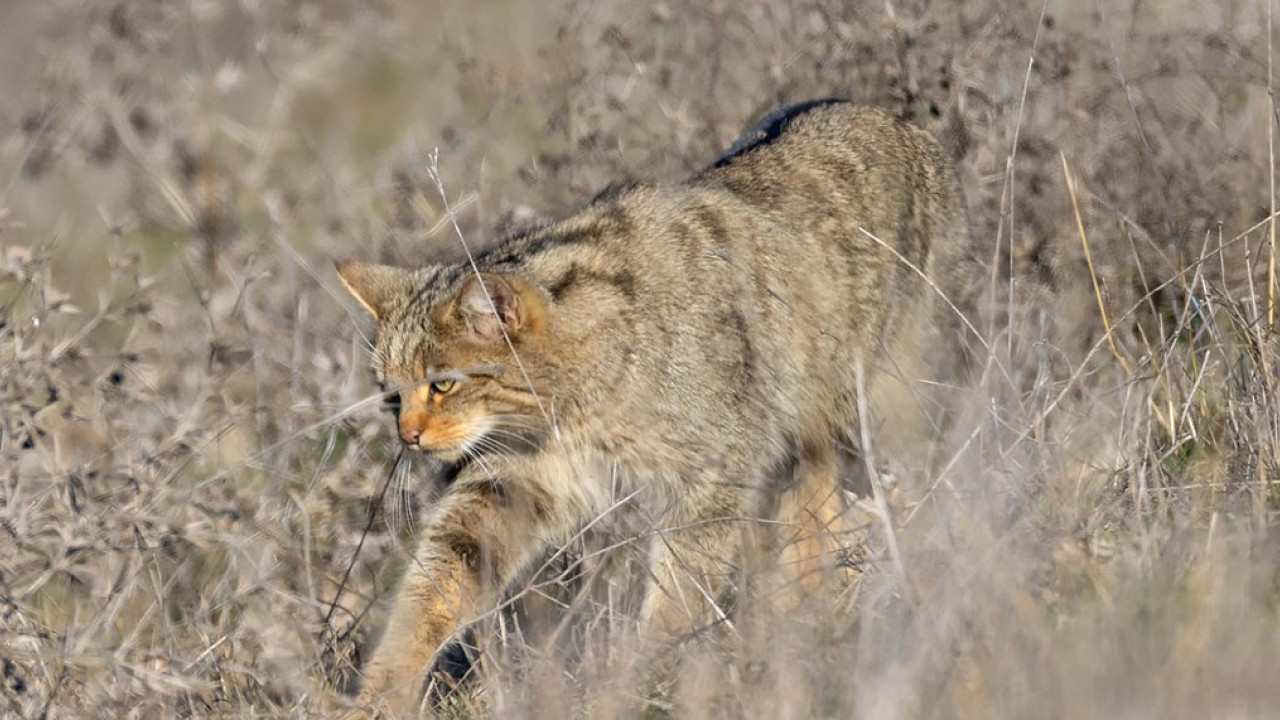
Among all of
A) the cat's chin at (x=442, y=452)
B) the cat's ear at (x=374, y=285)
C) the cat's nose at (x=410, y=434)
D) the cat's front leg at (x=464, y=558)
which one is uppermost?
the cat's ear at (x=374, y=285)

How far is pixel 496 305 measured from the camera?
14.4 feet

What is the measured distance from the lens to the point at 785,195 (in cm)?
537

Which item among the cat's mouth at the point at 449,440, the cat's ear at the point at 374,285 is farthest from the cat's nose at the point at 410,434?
the cat's ear at the point at 374,285

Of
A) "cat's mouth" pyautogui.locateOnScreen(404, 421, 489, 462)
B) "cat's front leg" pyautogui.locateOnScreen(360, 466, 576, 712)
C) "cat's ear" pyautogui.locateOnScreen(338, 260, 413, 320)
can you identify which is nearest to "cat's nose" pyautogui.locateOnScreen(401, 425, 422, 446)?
"cat's mouth" pyautogui.locateOnScreen(404, 421, 489, 462)

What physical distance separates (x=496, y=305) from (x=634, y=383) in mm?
486

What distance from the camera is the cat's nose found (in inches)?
176

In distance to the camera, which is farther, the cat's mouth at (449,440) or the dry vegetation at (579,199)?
the cat's mouth at (449,440)

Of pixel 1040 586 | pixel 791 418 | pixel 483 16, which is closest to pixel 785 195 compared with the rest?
pixel 791 418

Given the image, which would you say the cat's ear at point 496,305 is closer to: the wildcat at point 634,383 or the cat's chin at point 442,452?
the wildcat at point 634,383

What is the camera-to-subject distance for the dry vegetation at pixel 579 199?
10.8 ft

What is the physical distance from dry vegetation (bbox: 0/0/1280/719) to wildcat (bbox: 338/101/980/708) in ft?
0.80

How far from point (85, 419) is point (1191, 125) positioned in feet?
15.0

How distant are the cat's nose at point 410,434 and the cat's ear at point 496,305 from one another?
1.06 feet

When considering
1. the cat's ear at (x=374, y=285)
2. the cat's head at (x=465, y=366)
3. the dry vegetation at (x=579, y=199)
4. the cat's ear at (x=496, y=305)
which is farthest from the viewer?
the cat's ear at (x=374, y=285)
